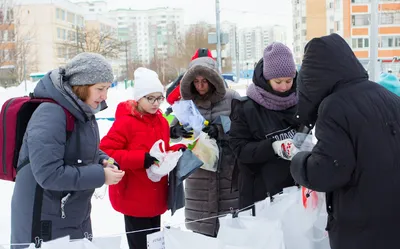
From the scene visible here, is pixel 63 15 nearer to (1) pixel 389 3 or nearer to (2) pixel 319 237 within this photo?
(1) pixel 389 3

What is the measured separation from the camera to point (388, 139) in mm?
1884

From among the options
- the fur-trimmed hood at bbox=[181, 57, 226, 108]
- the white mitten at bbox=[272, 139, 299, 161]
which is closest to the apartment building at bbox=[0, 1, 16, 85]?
the fur-trimmed hood at bbox=[181, 57, 226, 108]

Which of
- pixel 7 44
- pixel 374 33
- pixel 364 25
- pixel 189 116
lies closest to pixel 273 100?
pixel 189 116

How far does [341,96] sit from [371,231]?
553mm

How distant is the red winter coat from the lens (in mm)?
3107

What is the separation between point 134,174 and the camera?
10.3 feet

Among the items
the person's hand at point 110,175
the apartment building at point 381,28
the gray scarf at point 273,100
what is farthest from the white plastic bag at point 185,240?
the apartment building at point 381,28

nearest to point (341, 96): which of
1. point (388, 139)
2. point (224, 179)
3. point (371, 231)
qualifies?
point (388, 139)

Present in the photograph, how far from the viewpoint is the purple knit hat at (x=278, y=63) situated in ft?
9.56

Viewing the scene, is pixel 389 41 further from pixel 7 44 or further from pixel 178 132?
pixel 178 132

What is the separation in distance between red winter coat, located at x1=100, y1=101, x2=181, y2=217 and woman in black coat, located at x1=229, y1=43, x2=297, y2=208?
1.83 ft

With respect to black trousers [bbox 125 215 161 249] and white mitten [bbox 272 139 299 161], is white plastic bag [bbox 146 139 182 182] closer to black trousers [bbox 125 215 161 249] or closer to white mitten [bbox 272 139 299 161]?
black trousers [bbox 125 215 161 249]

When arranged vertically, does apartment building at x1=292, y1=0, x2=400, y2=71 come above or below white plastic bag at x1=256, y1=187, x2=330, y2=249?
above

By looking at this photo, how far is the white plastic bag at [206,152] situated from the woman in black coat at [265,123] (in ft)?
1.42
